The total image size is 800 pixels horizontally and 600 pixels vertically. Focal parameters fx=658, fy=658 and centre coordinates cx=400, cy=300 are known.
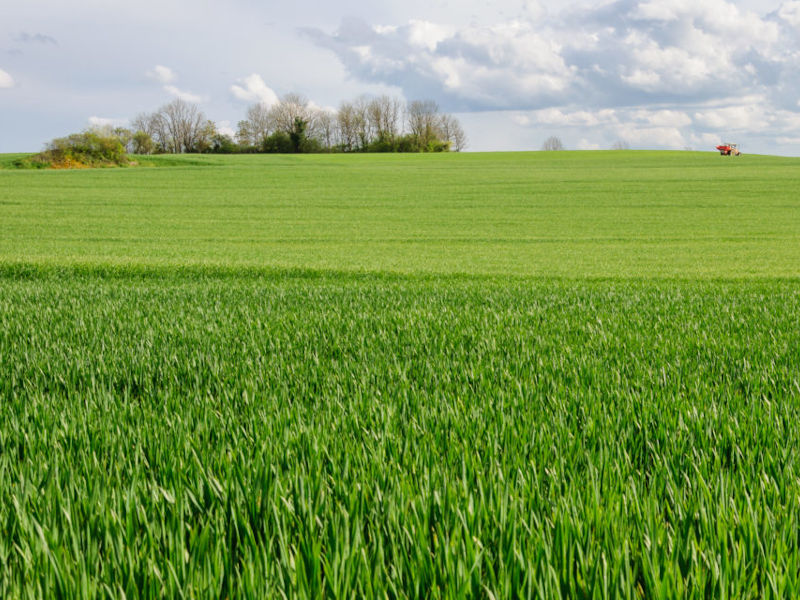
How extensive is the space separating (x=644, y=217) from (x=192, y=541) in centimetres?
2982

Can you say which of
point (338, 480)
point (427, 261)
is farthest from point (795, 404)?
point (427, 261)

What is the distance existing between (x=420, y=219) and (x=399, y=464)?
88.9 ft

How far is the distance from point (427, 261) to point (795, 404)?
48.7ft

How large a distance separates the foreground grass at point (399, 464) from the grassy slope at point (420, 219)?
10314 millimetres

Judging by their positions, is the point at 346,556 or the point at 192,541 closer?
the point at 346,556

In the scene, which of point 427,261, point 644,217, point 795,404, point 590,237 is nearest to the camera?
point 795,404

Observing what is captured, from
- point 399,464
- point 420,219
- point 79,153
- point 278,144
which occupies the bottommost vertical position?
point 399,464

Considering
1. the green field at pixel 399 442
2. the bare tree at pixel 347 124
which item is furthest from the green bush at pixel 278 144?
the green field at pixel 399 442

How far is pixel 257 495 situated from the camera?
2.15m

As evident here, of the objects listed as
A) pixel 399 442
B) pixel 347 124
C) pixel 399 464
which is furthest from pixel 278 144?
pixel 399 464

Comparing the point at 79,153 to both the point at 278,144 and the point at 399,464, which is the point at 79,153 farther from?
the point at 399,464

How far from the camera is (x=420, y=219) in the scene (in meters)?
29.3

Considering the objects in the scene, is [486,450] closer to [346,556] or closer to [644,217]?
[346,556]

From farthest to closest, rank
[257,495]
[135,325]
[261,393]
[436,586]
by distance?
1. [135,325]
2. [261,393]
3. [257,495]
4. [436,586]
